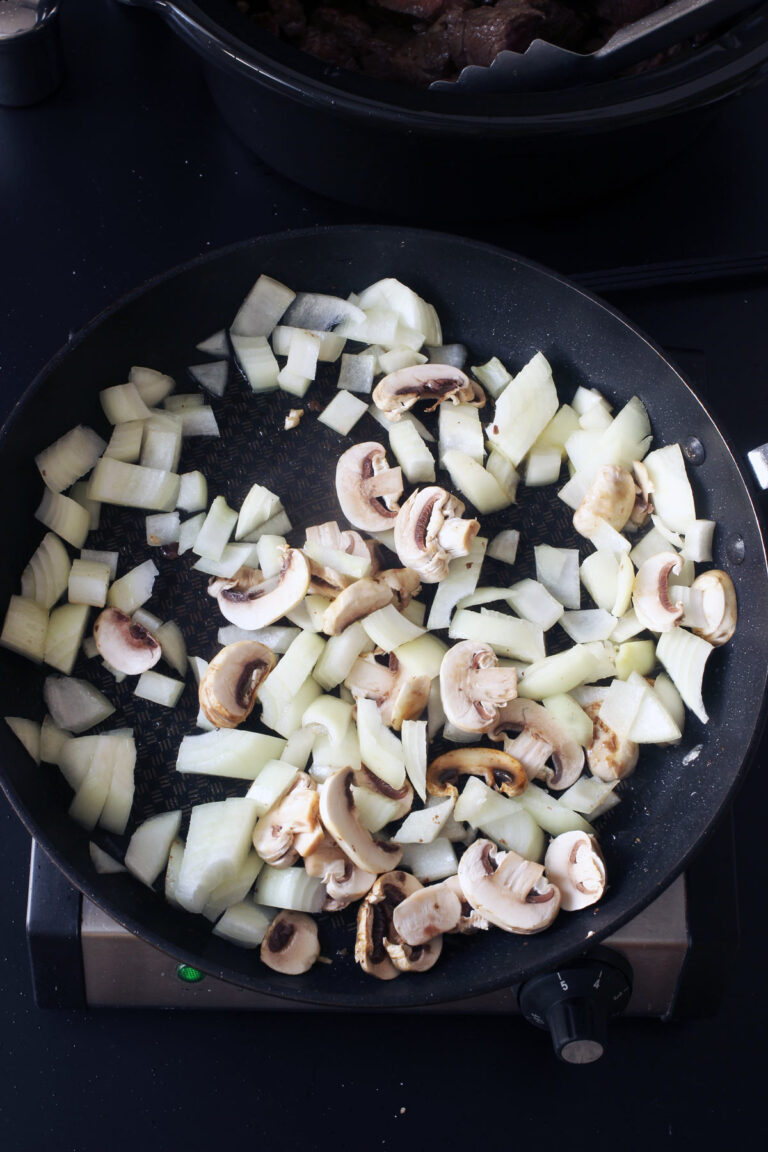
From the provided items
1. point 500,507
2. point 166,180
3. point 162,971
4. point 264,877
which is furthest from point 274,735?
point 166,180

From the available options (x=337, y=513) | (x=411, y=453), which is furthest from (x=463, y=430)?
(x=337, y=513)

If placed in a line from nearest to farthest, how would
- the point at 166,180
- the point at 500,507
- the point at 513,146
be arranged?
the point at 513,146
the point at 500,507
the point at 166,180

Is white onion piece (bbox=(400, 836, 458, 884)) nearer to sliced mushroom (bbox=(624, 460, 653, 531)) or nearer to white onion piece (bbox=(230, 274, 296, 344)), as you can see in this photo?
sliced mushroom (bbox=(624, 460, 653, 531))

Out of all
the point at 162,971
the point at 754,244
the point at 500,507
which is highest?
the point at 754,244

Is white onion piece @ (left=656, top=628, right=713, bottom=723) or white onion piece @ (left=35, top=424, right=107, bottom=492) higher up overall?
white onion piece @ (left=35, top=424, right=107, bottom=492)

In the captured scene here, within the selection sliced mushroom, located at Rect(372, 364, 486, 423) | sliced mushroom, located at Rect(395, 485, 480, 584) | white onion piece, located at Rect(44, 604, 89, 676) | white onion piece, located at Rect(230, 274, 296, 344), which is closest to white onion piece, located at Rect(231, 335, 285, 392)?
white onion piece, located at Rect(230, 274, 296, 344)

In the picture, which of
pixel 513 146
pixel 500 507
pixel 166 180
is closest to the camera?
pixel 513 146

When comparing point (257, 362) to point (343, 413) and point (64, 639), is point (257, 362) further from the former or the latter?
point (64, 639)

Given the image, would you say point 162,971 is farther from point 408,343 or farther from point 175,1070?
point 408,343
